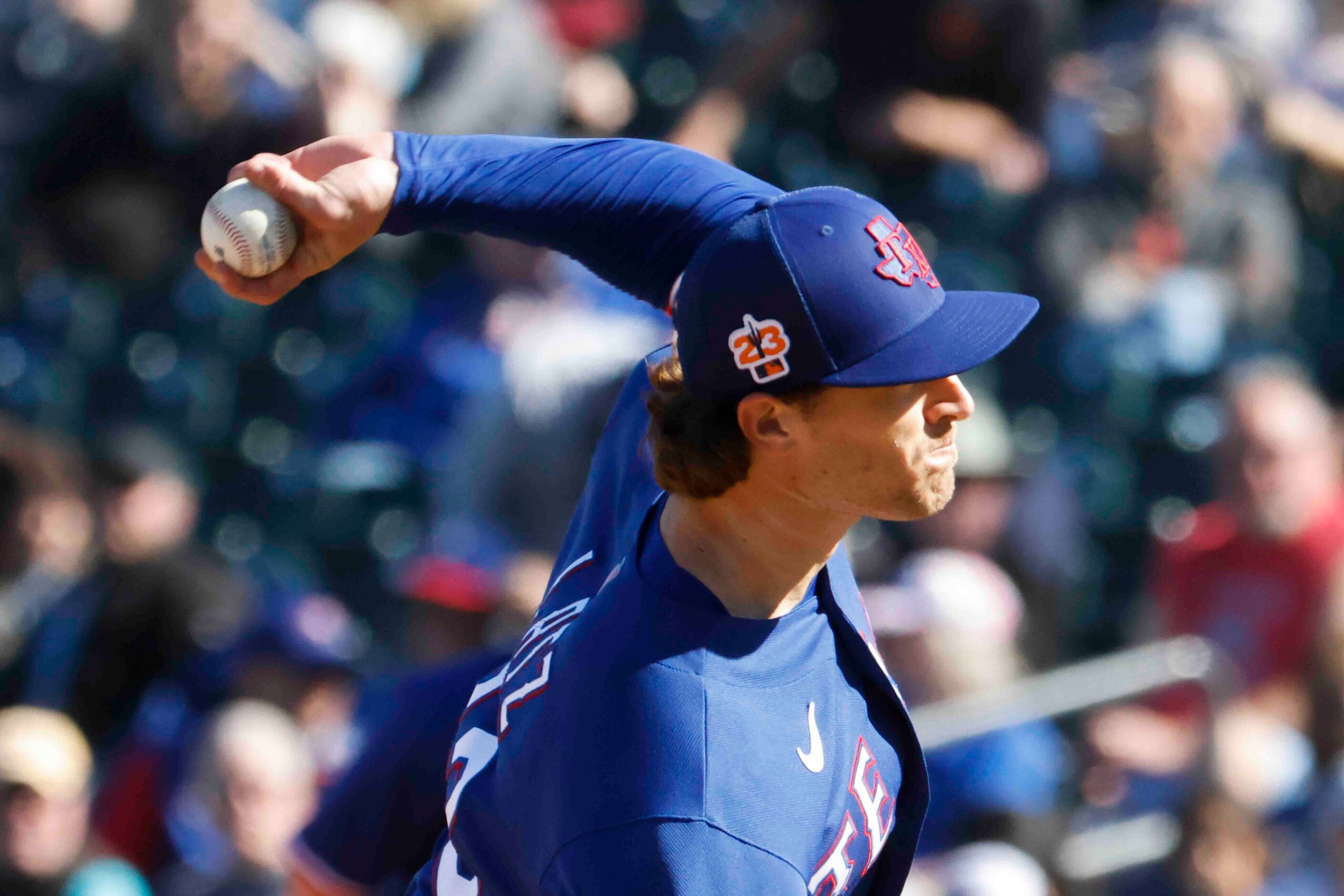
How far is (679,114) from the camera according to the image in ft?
20.9

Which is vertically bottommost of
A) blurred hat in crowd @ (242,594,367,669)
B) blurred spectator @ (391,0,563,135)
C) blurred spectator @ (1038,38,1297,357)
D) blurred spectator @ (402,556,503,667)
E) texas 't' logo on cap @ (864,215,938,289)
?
blurred hat in crowd @ (242,594,367,669)

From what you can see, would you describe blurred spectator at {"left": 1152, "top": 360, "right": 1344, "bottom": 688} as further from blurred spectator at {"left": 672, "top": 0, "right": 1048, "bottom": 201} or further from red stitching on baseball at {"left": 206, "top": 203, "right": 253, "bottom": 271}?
red stitching on baseball at {"left": 206, "top": 203, "right": 253, "bottom": 271}

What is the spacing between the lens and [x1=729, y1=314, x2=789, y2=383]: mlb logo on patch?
89.2 inches

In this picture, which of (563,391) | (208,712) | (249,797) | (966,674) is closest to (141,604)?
(208,712)

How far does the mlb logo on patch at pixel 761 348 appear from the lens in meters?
2.27

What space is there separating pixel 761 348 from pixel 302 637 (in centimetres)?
291

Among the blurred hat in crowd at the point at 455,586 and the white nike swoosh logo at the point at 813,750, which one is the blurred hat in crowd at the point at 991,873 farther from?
the white nike swoosh logo at the point at 813,750

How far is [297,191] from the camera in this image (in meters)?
2.31

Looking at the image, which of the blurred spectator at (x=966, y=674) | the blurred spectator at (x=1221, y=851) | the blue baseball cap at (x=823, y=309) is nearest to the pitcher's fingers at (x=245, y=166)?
the blue baseball cap at (x=823, y=309)

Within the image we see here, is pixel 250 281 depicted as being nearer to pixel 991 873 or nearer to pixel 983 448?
pixel 991 873

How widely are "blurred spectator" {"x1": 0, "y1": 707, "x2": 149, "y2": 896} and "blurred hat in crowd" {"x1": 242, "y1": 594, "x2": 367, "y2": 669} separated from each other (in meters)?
0.57

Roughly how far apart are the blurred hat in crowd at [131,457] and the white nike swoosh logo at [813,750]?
3.49 metres

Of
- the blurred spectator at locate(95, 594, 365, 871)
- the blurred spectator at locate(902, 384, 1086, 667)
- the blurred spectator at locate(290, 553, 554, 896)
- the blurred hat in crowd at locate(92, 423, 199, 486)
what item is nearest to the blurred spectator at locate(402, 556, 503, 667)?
the blurred spectator at locate(95, 594, 365, 871)

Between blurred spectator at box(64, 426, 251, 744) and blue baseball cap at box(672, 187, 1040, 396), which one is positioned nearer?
blue baseball cap at box(672, 187, 1040, 396)
